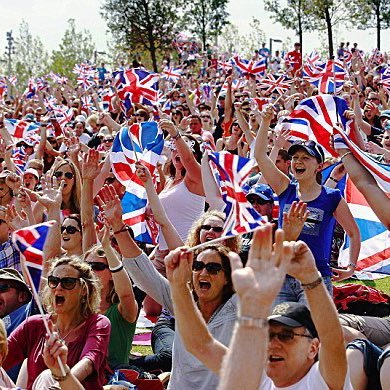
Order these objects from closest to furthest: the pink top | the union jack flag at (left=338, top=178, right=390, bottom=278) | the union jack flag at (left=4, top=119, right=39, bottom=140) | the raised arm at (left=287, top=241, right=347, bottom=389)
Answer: the raised arm at (left=287, top=241, right=347, bottom=389)
the pink top
the union jack flag at (left=338, top=178, right=390, bottom=278)
the union jack flag at (left=4, top=119, right=39, bottom=140)

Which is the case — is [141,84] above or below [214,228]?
above

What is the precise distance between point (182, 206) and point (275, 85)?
9483mm

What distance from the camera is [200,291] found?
463 cm

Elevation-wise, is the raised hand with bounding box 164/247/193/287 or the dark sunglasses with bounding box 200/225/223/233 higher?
the raised hand with bounding box 164/247/193/287

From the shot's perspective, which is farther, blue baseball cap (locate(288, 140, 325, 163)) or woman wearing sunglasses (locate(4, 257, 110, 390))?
blue baseball cap (locate(288, 140, 325, 163))

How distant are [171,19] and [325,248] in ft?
112

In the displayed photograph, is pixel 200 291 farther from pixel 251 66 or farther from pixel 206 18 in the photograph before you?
pixel 206 18

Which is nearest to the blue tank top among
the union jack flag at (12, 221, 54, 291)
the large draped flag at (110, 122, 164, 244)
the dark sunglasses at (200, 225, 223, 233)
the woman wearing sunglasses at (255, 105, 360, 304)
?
the woman wearing sunglasses at (255, 105, 360, 304)

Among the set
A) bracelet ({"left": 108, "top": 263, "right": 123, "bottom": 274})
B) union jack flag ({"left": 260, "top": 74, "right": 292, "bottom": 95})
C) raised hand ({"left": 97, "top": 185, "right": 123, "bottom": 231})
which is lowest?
bracelet ({"left": 108, "top": 263, "right": 123, "bottom": 274})

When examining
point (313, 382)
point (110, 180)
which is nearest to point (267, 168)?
point (313, 382)

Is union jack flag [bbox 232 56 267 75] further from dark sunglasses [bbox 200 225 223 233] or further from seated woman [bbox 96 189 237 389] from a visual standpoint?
seated woman [bbox 96 189 237 389]

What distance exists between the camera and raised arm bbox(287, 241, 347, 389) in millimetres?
3414

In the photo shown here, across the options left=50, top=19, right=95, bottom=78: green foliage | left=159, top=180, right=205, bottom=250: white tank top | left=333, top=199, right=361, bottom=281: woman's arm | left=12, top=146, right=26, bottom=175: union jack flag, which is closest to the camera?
left=333, top=199, right=361, bottom=281: woman's arm

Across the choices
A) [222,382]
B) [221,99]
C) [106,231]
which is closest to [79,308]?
[106,231]
